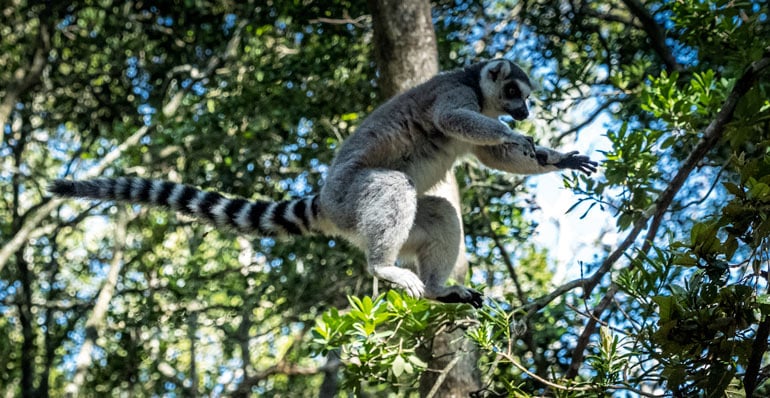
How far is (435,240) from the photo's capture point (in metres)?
5.45

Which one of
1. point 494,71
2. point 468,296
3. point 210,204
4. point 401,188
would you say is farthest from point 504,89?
point 210,204

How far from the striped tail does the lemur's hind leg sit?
2.52ft

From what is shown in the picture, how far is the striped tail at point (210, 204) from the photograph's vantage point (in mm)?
4992

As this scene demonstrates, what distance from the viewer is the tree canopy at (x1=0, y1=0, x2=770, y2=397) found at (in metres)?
3.59

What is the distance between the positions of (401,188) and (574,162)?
3.94 feet

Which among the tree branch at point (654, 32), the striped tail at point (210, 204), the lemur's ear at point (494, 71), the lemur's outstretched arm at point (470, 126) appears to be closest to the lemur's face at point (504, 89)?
the lemur's ear at point (494, 71)

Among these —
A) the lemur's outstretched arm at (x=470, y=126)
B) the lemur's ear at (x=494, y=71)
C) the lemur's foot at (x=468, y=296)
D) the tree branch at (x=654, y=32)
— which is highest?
the tree branch at (x=654, y=32)

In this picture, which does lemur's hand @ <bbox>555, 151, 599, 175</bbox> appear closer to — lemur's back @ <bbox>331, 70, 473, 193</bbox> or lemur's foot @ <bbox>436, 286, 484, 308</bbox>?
lemur's back @ <bbox>331, 70, 473, 193</bbox>

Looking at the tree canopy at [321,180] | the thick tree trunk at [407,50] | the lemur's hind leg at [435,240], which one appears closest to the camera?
the tree canopy at [321,180]

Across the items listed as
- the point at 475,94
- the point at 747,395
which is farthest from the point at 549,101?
the point at 747,395

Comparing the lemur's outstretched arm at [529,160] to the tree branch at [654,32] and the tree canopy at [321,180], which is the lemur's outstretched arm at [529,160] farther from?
the tree branch at [654,32]

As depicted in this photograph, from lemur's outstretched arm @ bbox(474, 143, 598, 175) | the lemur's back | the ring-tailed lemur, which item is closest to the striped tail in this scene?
the ring-tailed lemur

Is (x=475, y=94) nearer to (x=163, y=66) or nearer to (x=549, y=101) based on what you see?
(x=549, y=101)

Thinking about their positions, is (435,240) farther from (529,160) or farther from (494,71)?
(494,71)
